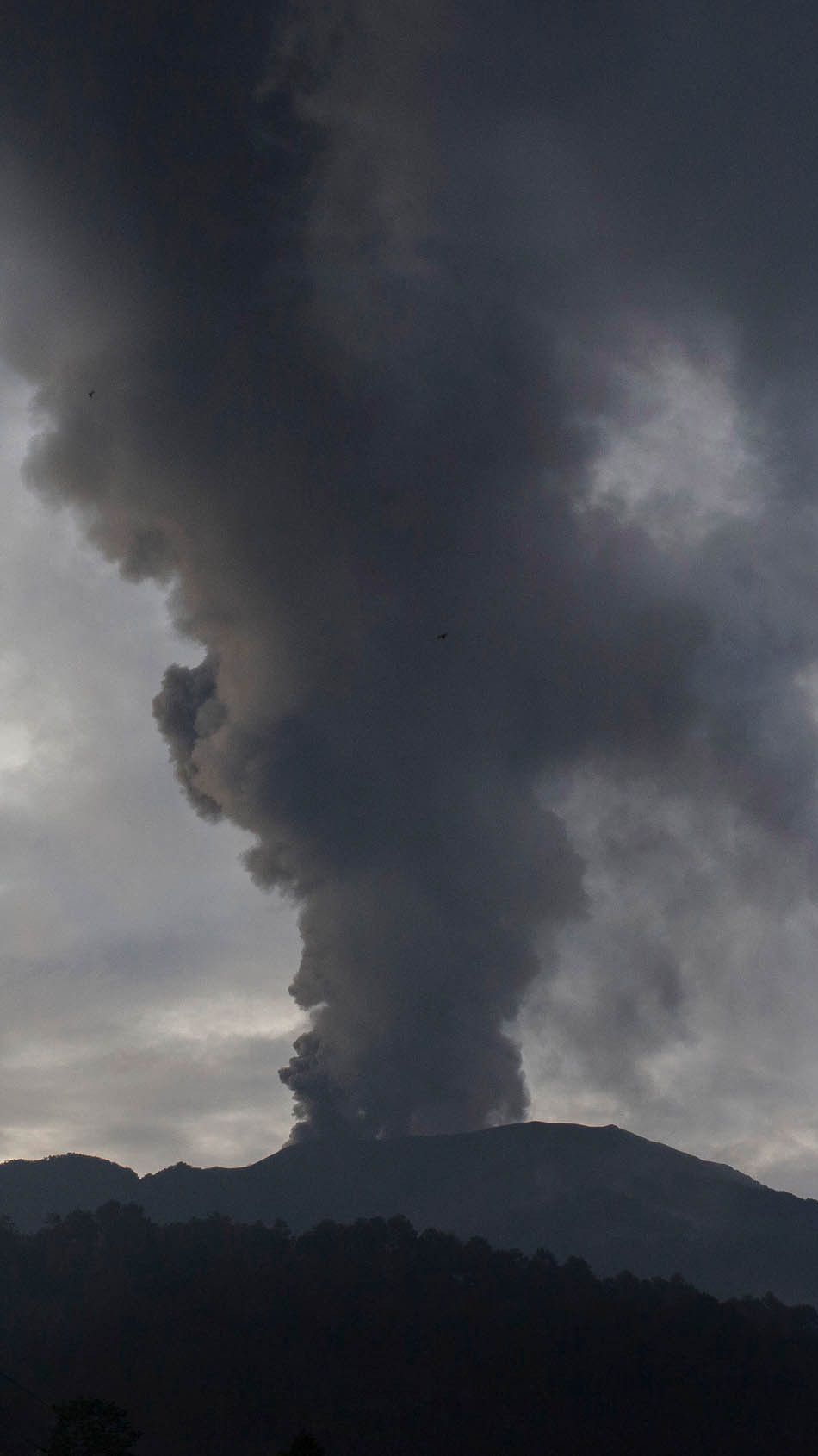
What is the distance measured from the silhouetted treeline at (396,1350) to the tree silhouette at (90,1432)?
5504cm

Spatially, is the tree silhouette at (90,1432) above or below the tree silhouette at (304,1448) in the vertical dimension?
below

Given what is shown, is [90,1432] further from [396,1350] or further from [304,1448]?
[396,1350]

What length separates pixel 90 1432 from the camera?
58.1 meters

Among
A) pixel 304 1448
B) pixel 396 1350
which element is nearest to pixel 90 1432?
pixel 304 1448

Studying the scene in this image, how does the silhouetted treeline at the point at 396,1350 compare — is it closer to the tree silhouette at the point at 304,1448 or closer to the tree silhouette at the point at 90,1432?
the tree silhouette at the point at 90,1432

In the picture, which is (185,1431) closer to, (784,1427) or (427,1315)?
(427,1315)

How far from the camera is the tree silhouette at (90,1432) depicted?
57.3 meters

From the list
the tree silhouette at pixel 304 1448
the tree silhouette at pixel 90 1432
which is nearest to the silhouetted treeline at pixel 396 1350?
the tree silhouette at pixel 90 1432

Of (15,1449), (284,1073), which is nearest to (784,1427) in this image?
(15,1449)

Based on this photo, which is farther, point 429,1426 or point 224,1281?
point 224,1281

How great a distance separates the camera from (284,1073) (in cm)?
19862

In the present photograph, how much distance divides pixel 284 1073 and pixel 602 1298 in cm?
7142

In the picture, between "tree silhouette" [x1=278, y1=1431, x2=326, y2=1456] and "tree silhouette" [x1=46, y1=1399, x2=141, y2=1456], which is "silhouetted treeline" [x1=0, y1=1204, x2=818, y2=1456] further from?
"tree silhouette" [x1=278, y1=1431, x2=326, y2=1456]

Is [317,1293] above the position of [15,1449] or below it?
above
